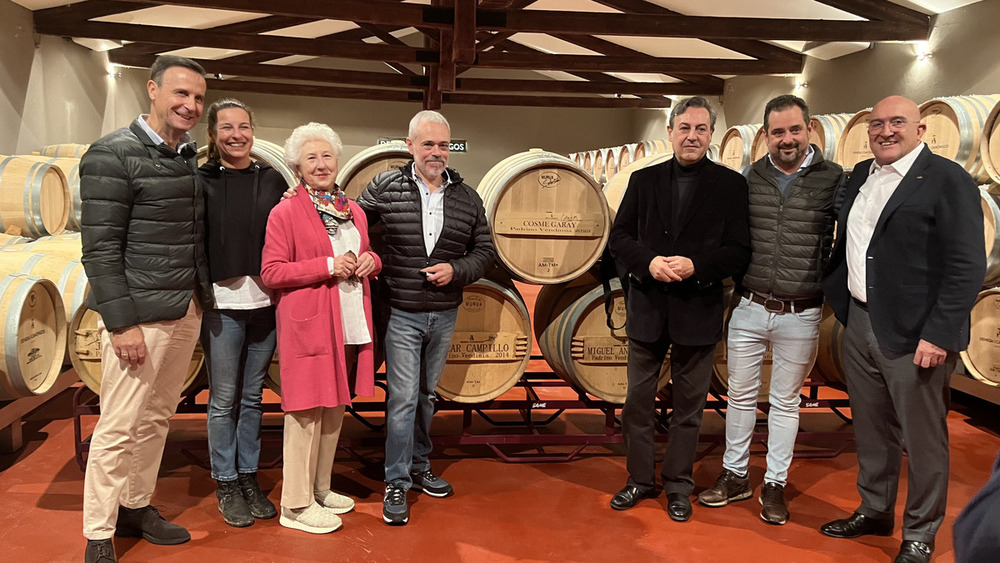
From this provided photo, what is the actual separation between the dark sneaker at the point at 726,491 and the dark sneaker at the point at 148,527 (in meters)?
2.34

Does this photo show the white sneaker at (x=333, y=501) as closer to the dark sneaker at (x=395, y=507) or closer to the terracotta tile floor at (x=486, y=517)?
the terracotta tile floor at (x=486, y=517)

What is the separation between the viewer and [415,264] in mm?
2938

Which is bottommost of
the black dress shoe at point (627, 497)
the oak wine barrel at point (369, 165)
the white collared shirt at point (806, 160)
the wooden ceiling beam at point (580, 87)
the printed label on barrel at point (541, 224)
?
the black dress shoe at point (627, 497)

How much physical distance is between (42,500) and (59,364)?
0.68m

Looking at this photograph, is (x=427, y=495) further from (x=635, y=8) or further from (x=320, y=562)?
(x=635, y=8)

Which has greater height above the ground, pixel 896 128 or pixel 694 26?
pixel 694 26

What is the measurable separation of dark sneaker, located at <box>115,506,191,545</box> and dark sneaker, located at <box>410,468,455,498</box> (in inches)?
40.9

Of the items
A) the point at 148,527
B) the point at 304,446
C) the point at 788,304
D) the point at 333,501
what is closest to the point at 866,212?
the point at 788,304

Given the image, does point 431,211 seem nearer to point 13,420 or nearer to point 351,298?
point 351,298

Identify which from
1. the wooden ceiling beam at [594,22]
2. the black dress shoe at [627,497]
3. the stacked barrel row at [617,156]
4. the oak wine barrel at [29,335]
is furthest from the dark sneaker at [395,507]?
the stacked barrel row at [617,156]

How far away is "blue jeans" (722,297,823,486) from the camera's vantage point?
2.95m

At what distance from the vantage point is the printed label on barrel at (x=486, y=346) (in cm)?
345

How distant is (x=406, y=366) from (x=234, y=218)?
964 millimetres

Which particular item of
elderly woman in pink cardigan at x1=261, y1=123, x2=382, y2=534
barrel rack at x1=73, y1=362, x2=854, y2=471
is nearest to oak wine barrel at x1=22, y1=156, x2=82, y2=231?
barrel rack at x1=73, y1=362, x2=854, y2=471
